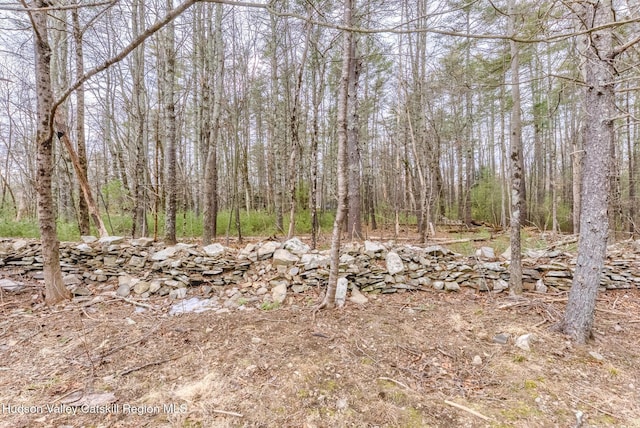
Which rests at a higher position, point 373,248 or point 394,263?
point 373,248

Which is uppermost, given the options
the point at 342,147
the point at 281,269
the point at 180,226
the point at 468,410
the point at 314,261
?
the point at 342,147

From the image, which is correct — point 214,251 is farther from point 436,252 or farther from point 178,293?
point 436,252

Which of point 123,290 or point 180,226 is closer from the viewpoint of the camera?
point 123,290

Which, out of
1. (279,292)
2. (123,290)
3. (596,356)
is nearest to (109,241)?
(123,290)

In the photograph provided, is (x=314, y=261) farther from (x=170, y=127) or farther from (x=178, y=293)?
(x=170, y=127)

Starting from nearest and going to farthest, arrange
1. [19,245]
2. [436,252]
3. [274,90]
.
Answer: [19,245] < [436,252] < [274,90]

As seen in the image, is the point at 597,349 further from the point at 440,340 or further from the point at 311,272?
the point at 311,272

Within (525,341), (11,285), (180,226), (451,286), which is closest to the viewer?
(525,341)

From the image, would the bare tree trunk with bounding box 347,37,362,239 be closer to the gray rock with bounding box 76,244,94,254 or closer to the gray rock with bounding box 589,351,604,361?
the gray rock with bounding box 589,351,604,361

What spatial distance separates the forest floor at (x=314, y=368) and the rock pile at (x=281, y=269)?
1.60 feet

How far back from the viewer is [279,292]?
3590mm

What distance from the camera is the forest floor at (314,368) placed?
1745mm

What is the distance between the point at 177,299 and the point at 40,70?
2985 millimetres

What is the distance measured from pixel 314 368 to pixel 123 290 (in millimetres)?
3033
